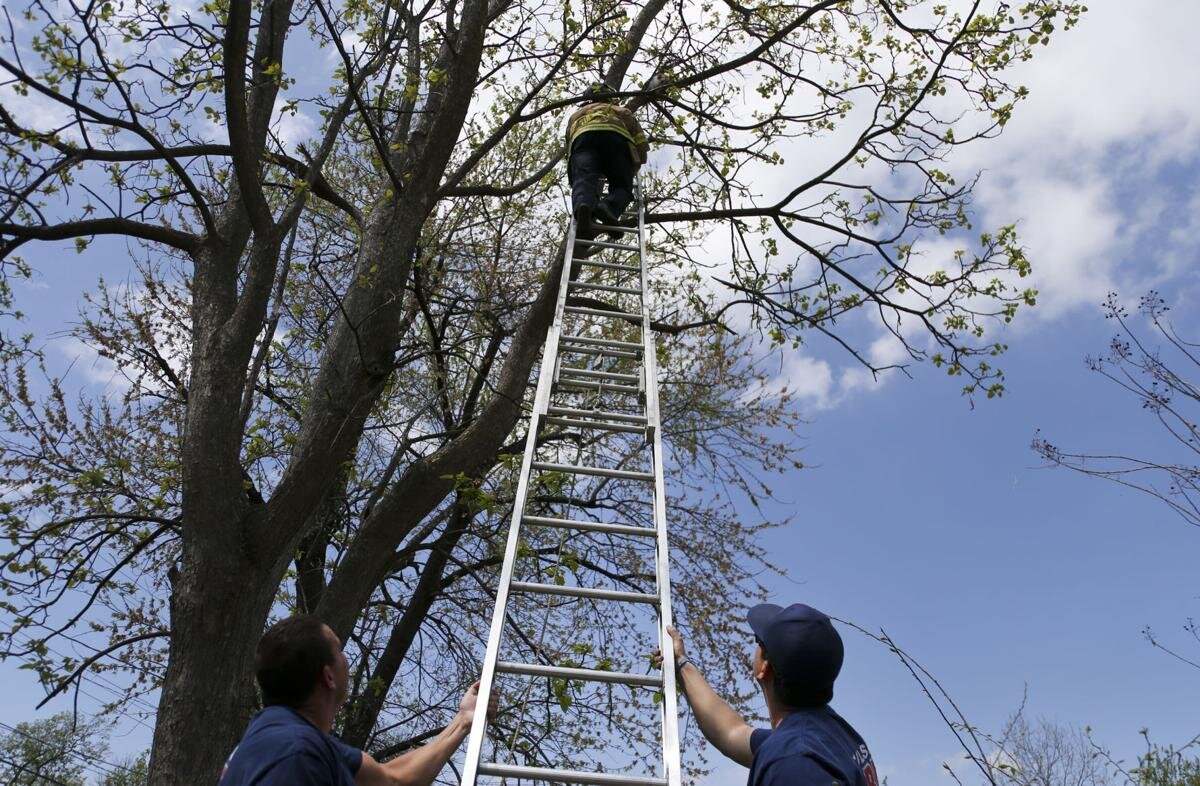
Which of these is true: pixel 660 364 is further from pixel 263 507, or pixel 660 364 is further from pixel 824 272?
pixel 263 507

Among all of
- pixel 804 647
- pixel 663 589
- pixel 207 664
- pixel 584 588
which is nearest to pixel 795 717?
pixel 804 647

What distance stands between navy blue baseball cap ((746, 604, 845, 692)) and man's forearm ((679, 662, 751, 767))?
0.33 metres

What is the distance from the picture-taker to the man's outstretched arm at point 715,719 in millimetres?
2578

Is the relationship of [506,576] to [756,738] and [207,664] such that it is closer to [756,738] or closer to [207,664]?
[756,738]

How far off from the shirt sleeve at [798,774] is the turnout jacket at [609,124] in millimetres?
5264

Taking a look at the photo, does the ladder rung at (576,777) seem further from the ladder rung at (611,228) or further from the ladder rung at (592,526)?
the ladder rung at (611,228)

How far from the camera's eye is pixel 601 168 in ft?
21.5

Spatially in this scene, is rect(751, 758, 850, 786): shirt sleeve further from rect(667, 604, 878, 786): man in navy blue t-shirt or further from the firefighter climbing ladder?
the firefighter climbing ladder

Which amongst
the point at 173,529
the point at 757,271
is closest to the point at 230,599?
the point at 173,529

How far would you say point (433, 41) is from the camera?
6758 millimetres

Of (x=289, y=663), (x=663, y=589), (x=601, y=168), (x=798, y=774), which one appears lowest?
(x=798, y=774)

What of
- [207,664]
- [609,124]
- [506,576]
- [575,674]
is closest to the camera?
[575,674]

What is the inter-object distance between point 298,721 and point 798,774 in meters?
1.20

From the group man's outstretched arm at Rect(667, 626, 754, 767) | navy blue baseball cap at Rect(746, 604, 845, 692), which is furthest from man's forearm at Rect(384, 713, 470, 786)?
navy blue baseball cap at Rect(746, 604, 845, 692)
